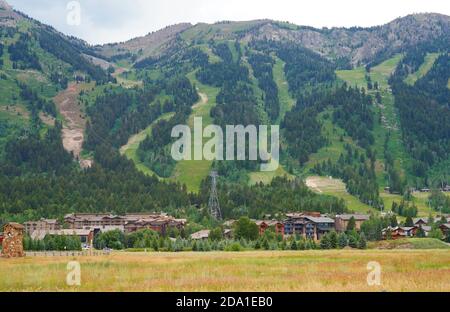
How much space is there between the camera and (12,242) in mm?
74562

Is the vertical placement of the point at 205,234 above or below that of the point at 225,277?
below

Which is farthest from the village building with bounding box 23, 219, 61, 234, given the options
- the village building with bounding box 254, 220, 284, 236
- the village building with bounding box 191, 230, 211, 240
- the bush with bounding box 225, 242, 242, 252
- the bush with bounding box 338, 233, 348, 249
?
the bush with bounding box 338, 233, 348, 249

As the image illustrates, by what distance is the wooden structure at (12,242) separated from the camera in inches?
2923

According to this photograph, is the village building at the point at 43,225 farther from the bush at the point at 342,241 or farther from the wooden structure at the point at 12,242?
the wooden structure at the point at 12,242

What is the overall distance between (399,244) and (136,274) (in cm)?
9679

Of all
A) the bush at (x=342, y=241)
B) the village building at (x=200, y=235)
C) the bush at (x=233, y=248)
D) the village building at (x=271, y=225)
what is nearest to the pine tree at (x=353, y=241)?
the bush at (x=342, y=241)

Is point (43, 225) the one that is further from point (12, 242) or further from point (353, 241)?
point (12, 242)

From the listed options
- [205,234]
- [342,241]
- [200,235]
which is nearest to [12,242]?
[342,241]

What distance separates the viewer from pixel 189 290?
3525 cm

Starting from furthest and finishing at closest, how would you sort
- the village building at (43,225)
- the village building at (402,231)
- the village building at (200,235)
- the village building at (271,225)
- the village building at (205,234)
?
the village building at (43,225)
the village building at (271,225)
the village building at (402,231)
the village building at (205,234)
the village building at (200,235)

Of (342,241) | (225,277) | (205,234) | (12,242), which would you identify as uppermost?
(225,277)
